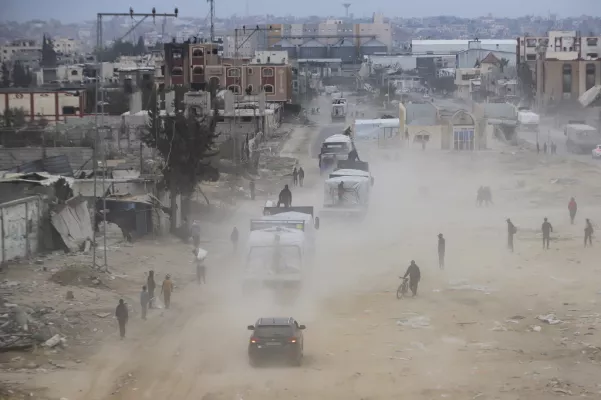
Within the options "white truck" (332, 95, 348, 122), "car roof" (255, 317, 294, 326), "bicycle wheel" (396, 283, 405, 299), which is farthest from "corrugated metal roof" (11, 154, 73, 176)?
"white truck" (332, 95, 348, 122)

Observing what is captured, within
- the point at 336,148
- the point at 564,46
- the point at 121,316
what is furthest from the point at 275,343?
the point at 564,46

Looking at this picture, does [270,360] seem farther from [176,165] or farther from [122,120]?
[122,120]

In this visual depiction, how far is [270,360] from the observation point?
14.1m

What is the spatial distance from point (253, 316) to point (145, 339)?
206cm

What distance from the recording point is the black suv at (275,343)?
1396 centimetres

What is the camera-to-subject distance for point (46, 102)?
53688mm

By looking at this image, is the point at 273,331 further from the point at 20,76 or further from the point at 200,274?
the point at 20,76

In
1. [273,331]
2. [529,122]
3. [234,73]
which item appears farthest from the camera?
[234,73]

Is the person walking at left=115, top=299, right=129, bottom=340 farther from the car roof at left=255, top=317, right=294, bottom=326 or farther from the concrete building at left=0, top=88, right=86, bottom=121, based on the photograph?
the concrete building at left=0, top=88, right=86, bottom=121

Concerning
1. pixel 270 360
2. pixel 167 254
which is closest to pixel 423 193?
pixel 167 254

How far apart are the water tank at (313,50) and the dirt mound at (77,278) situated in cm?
15385

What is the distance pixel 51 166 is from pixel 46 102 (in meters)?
27.4

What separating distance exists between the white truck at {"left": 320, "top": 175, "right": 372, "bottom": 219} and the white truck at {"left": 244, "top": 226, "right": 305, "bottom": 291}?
9.57 metres

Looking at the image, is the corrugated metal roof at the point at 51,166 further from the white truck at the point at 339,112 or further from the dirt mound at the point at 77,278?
the white truck at the point at 339,112
